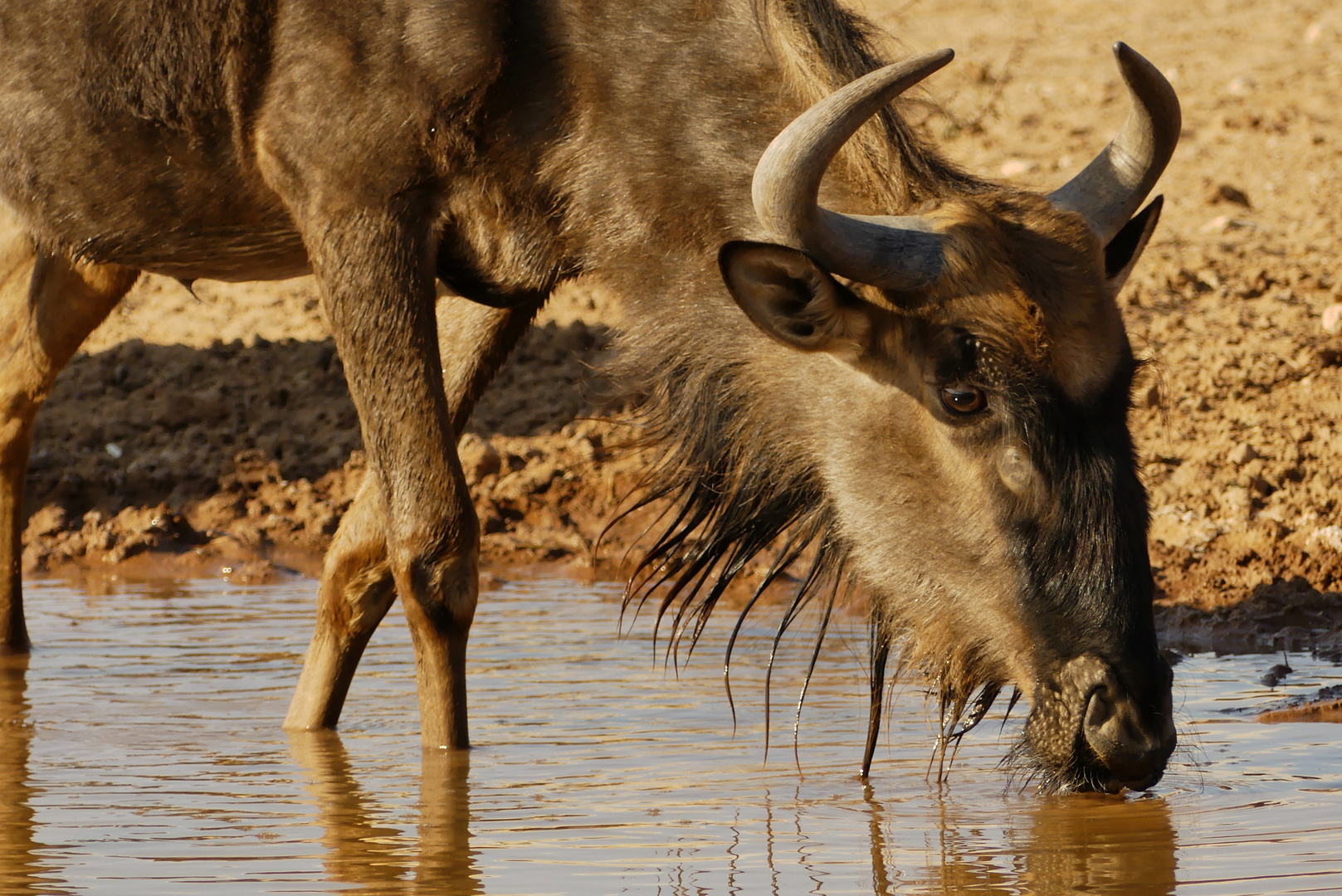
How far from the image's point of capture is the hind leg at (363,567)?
5.62 metres

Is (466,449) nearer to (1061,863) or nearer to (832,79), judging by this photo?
(832,79)

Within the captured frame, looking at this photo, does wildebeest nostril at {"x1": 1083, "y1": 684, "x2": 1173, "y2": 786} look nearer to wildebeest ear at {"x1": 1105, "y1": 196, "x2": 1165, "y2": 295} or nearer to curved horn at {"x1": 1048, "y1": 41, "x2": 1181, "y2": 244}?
wildebeest ear at {"x1": 1105, "y1": 196, "x2": 1165, "y2": 295}

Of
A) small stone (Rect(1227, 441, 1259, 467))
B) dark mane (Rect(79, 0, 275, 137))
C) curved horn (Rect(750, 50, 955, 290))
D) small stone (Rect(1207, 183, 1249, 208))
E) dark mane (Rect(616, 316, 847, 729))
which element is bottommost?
small stone (Rect(1227, 441, 1259, 467))

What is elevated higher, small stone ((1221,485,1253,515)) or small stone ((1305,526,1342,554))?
small stone ((1221,485,1253,515))

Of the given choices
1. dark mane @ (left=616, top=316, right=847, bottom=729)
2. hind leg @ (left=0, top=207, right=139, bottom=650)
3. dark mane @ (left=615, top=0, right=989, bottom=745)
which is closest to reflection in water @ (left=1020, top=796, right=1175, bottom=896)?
dark mane @ (left=615, top=0, right=989, bottom=745)

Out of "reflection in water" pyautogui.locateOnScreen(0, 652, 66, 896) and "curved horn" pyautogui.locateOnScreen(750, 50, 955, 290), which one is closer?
"reflection in water" pyautogui.locateOnScreen(0, 652, 66, 896)

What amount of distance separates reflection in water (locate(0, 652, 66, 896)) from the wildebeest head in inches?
78.2

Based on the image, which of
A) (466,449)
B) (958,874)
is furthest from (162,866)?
(466,449)

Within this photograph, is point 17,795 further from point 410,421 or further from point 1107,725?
point 1107,725

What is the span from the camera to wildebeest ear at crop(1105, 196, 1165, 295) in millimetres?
4453

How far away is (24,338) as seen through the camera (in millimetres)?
6875

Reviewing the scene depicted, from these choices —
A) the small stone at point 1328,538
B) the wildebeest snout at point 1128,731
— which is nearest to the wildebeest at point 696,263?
the wildebeest snout at point 1128,731

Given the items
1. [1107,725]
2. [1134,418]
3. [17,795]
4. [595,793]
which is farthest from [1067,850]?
[1134,418]

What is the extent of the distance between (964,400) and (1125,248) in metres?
0.62
